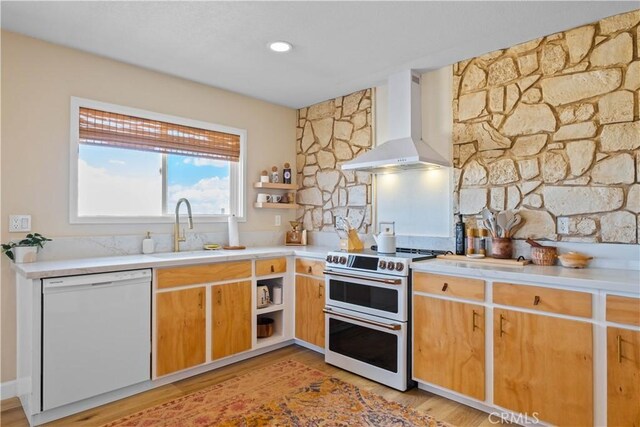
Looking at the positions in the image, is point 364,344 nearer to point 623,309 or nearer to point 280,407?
point 280,407

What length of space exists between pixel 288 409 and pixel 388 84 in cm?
279

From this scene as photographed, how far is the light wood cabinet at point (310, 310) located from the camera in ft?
11.0

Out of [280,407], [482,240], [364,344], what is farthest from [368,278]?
[280,407]

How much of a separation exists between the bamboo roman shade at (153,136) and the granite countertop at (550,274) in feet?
7.42

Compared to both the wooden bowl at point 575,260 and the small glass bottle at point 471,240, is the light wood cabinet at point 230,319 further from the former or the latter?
the wooden bowl at point 575,260

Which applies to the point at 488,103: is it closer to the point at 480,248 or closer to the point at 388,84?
the point at 388,84

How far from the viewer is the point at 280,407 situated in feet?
8.02

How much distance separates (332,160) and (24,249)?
2.76 m

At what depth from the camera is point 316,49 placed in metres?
2.84

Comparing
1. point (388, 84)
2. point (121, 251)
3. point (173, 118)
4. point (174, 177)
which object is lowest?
point (121, 251)

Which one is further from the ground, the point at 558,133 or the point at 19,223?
the point at 558,133

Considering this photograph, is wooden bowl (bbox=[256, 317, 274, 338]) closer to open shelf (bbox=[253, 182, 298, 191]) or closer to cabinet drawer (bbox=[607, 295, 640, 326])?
open shelf (bbox=[253, 182, 298, 191])

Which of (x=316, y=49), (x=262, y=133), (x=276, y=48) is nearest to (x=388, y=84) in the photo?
(x=316, y=49)

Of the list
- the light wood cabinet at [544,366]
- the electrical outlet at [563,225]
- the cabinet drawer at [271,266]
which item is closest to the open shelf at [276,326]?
the cabinet drawer at [271,266]
